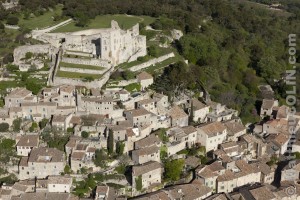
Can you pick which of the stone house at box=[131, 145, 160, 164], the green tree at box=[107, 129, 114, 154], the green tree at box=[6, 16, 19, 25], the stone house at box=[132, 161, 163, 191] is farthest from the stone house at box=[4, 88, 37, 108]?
the green tree at box=[6, 16, 19, 25]

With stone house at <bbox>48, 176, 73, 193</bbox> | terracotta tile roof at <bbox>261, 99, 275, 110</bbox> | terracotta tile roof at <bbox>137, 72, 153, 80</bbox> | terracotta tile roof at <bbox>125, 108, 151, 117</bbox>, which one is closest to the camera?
stone house at <bbox>48, 176, 73, 193</bbox>

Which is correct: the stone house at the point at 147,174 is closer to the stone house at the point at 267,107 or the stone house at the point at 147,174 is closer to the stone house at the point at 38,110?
the stone house at the point at 38,110

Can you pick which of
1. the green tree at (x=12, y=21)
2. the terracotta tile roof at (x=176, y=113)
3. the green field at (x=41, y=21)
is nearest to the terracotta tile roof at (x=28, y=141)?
the terracotta tile roof at (x=176, y=113)

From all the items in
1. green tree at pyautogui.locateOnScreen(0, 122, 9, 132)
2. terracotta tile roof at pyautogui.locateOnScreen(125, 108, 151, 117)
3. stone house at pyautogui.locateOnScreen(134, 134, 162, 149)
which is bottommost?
stone house at pyautogui.locateOnScreen(134, 134, 162, 149)

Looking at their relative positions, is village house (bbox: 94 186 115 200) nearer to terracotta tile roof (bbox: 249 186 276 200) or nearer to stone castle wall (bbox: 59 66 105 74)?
terracotta tile roof (bbox: 249 186 276 200)

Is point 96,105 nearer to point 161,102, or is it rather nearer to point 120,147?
point 120,147

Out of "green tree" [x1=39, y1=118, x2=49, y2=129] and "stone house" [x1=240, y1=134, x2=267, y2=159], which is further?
"stone house" [x1=240, y1=134, x2=267, y2=159]
